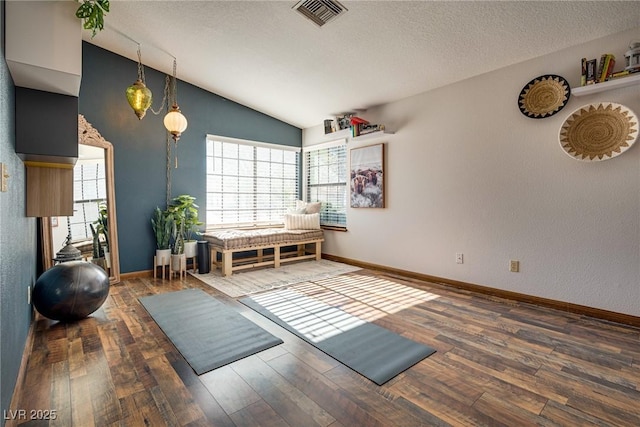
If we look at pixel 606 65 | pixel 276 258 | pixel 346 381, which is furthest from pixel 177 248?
pixel 606 65

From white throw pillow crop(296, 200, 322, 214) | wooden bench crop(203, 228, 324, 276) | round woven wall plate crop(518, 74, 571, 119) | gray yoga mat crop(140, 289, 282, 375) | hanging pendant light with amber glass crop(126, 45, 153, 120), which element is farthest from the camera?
white throw pillow crop(296, 200, 322, 214)

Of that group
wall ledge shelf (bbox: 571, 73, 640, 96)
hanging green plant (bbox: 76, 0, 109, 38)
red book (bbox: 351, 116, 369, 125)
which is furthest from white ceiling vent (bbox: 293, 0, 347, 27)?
wall ledge shelf (bbox: 571, 73, 640, 96)

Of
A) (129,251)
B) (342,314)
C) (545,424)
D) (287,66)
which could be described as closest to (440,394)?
(545,424)

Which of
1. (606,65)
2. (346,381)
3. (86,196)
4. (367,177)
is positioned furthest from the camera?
(367,177)

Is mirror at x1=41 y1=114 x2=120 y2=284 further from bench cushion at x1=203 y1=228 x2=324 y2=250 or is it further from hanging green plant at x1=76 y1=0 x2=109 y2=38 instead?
hanging green plant at x1=76 y1=0 x2=109 y2=38

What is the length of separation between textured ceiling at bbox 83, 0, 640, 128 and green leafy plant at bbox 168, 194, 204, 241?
5.76 ft

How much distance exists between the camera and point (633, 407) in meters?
1.55

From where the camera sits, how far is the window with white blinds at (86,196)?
136 inches

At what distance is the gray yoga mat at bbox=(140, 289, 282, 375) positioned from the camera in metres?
2.05

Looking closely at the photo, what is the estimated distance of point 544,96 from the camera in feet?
9.73

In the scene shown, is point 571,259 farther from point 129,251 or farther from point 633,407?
point 129,251

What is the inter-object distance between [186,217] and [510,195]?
4119mm

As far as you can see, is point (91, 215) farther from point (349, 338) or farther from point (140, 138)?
point (349, 338)

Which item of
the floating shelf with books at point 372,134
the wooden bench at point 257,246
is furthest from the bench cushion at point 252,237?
the floating shelf with books at point 372,134
